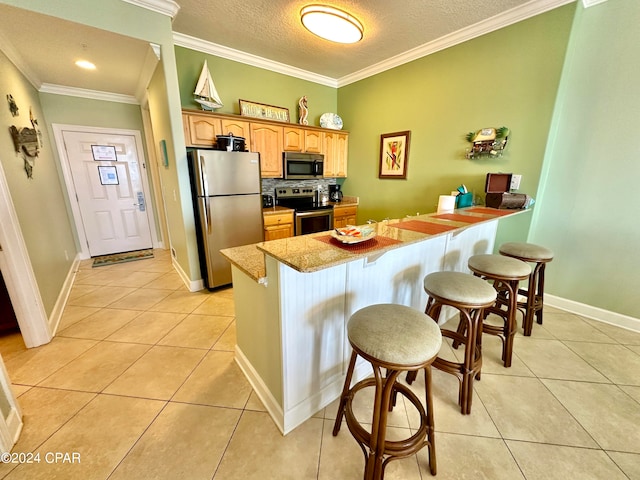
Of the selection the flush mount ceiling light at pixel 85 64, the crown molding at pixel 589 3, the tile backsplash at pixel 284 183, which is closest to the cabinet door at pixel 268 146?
the tile backsplash at pixel 284 183

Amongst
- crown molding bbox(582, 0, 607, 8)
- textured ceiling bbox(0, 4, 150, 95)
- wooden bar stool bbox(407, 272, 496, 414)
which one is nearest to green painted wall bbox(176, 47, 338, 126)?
textured ceiling bbox(0, 4, 150, 95)

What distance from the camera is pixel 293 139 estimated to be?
12.1 ft

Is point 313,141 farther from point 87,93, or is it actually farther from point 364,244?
point 87,93

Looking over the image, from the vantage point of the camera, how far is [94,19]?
75.7 inches

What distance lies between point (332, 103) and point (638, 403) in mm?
4737

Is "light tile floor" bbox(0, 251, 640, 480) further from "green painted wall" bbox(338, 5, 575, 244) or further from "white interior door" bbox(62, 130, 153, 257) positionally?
"white interior door" bbox(62, 130, 153, 257)

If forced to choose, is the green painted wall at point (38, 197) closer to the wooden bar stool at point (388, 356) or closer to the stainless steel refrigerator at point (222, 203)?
the stainless steel refrigerator at point (222, 203)

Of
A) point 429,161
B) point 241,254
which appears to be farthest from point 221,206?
point 429,161

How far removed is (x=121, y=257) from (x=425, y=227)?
4.81 metres

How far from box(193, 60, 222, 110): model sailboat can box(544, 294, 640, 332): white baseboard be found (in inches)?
172

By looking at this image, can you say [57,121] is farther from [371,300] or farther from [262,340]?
[371,300]

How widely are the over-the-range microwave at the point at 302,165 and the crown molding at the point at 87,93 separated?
2.83 m

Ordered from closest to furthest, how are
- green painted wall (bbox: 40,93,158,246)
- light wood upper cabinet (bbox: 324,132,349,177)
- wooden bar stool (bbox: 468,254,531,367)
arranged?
1. wooden bar stool (bbox: 468,254,531,367)
2. green painted wall (bbox: 40,93,158,246)
3. light wood upper cabinet (bbox: 324,132,349,177)

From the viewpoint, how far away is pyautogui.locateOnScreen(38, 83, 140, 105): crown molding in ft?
11.3
